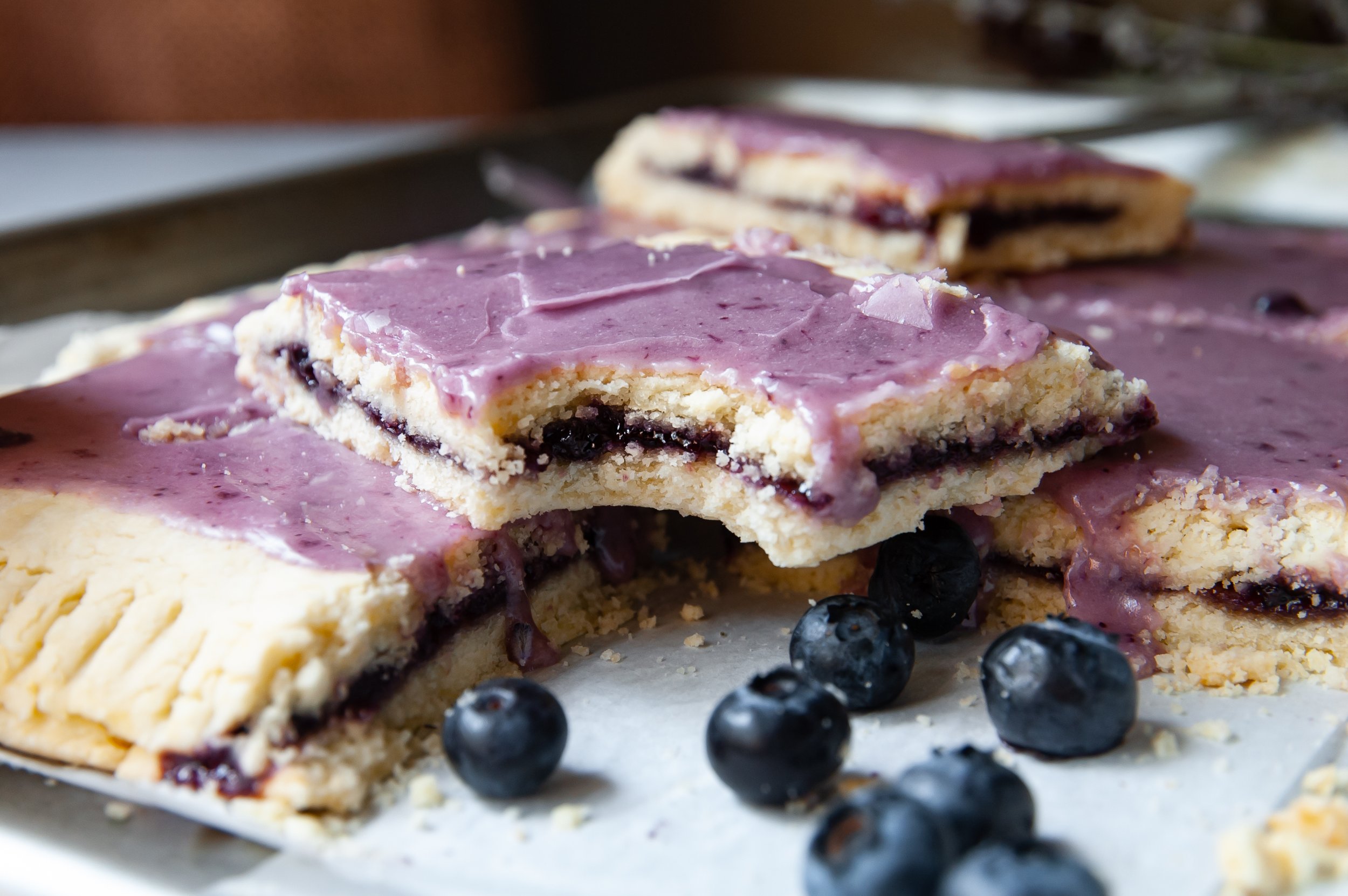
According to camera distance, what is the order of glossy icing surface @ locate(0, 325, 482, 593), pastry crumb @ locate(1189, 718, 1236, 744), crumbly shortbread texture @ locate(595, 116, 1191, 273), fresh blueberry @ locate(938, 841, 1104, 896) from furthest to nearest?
crumbly shortbread texture @ locate(595, 116, 1191, 273) → glossy icing surface @ locate(0, 325, 482, 593) → pastry crumb @ locate(1189, 718, 1236, 744) → fresh blueberry @ locate(938, 841, 1104, 896)

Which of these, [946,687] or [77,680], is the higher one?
[77,680]

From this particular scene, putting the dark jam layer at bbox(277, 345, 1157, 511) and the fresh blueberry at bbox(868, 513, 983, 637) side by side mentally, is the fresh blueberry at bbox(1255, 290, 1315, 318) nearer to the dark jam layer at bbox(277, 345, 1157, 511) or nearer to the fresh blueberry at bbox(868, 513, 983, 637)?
the dark jam layer at bbox(277, 345, 1157, 511)

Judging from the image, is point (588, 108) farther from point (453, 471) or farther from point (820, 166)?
point (453, 471)

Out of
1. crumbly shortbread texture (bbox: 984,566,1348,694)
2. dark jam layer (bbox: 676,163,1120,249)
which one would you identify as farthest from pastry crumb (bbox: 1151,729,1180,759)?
dark jam layer (bbox: 676,163,1120,249)

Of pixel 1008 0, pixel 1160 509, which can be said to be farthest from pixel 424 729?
pixel 1008 0

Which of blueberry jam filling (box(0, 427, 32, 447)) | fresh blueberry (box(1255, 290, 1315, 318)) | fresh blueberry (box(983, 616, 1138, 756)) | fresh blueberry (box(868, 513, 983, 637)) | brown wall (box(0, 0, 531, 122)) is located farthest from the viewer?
brown wall (box(0, 0, 531, 122))

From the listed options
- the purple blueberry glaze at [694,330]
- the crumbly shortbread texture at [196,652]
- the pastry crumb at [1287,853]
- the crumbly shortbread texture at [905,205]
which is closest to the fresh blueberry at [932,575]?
the purple blueberry glaze at [694,330]
